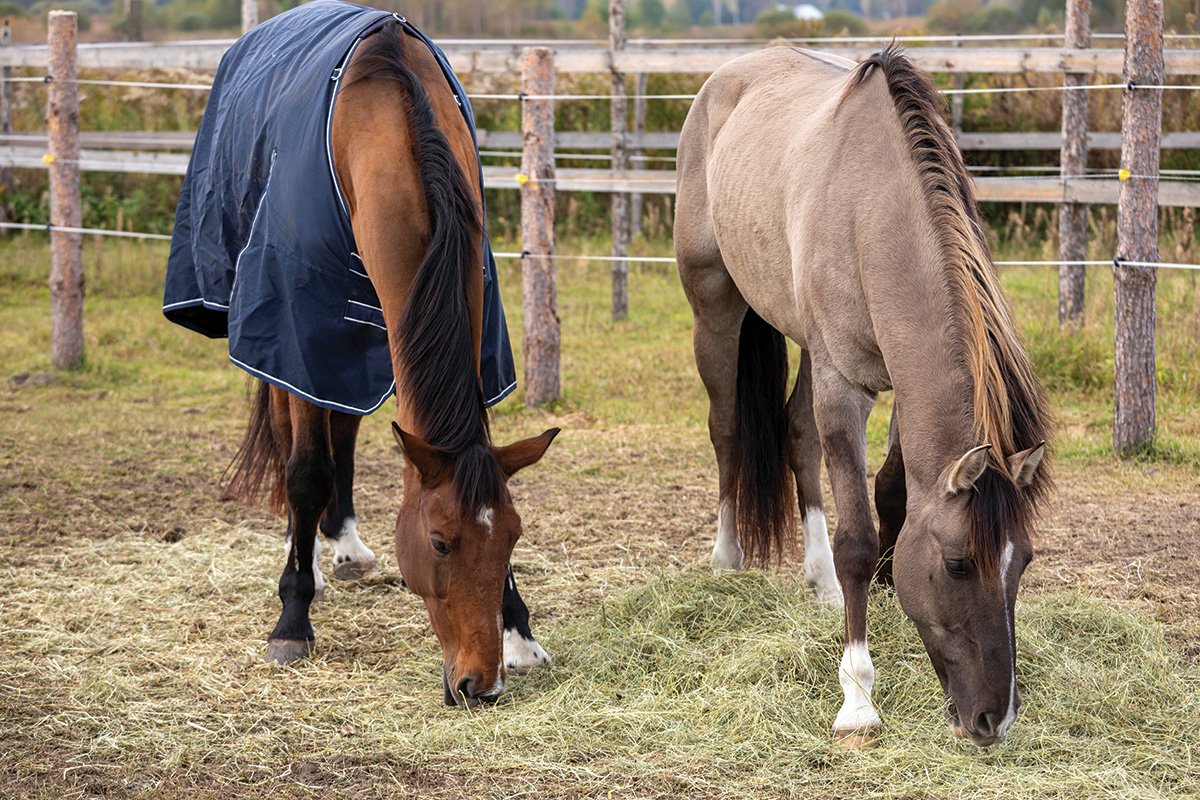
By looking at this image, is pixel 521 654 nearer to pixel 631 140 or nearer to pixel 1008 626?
pixel 1008 626

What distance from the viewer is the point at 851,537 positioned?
302 centimetres

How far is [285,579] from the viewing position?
3.79m

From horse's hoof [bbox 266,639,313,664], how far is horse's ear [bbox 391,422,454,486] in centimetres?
103

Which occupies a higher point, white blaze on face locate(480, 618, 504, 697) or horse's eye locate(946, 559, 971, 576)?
horse's eye locate(946, 559, 971, 576)

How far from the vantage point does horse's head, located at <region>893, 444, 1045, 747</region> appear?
99.1 inches

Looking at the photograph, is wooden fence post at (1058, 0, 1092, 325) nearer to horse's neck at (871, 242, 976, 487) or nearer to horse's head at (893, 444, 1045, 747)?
horse's neck at (871, 242, 976, 487)

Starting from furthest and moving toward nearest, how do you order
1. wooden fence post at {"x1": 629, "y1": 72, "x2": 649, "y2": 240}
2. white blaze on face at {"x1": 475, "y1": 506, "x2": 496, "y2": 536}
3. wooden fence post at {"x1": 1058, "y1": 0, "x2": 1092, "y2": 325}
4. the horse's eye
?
wooden fence post at {"x1": 629, "y1": 72, "x2": 649, "y2": 240}, wooden fence post at {"x1": 1058, "y1": 0, "x2": 1092, "y2": 325}, white blaze on face at {"x1": 475, "y1": 506, "x2": 496, "y2": 536}, the horse's eye

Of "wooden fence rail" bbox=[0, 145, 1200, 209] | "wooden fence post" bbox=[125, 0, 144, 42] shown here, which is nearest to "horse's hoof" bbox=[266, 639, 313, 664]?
"wooden fence rail" bbox=[0, 145, 1200, 209]

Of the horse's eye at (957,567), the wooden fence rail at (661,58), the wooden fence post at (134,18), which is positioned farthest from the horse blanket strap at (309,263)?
the wooden fence post at (134,18)

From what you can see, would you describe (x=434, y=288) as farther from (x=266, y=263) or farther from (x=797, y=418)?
(x=797, y=418)

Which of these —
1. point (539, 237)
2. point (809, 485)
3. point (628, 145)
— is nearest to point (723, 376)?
point (809, 485)

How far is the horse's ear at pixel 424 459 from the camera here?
2832 mm

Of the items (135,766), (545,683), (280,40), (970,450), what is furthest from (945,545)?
(280,40)

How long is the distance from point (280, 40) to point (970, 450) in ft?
9.86
